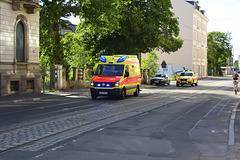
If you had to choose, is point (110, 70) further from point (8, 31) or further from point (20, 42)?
point (20, 42)

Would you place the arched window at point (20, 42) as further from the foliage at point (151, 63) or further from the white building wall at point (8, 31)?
the foliage at point (151, 63)

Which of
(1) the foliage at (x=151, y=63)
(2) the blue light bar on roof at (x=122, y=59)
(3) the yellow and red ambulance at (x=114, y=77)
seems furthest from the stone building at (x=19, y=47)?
(1) the foliage at (x=151, y=63)

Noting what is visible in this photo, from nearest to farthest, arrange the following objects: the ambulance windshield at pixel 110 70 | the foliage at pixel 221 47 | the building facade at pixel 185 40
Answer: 1. the ambulance windshield at pixel 110 70
2. the building facade at pixel 185 40
3. the foliage at pixel 221 47

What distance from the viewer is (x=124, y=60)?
20531 millimetres

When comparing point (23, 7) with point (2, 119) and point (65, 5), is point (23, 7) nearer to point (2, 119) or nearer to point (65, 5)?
point (65, 5)

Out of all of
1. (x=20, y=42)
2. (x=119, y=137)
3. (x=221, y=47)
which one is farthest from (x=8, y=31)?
(x=221, y=47)

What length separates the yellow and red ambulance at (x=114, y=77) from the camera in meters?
19.2

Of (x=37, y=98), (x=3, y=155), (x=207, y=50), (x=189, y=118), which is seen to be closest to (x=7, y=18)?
(x=37, y=98)

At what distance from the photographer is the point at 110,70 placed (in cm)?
2030

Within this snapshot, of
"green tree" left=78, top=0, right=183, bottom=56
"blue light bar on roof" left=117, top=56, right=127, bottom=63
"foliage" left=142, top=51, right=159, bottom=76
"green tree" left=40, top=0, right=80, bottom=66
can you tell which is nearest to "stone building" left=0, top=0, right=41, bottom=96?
"green tree" left=40, top=0, right=80, bottom=66

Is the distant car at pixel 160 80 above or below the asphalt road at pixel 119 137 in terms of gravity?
above

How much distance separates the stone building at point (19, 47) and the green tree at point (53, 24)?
8.62ft

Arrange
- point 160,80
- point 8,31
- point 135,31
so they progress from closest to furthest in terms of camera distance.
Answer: point 8,31 < point 135,31 < point 160,80

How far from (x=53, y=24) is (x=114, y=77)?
1202 centimetres
